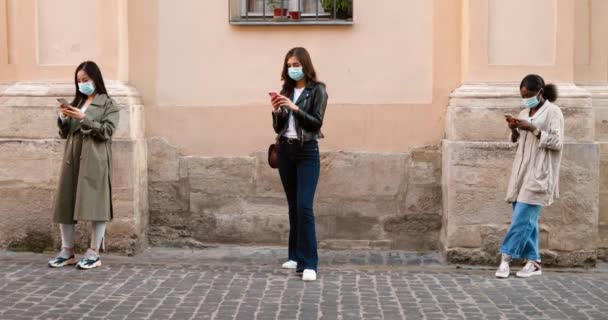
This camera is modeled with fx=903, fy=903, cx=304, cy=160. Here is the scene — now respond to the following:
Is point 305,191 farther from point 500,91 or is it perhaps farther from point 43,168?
point 43,168

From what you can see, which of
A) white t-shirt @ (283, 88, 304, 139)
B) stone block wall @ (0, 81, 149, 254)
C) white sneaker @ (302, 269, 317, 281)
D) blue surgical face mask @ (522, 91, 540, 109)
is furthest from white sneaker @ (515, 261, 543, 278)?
stone block wall @ (0, 81, 149, 254)

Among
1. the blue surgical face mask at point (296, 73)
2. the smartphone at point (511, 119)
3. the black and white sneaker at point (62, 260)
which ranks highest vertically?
the blue surgical face mask at point (296, 73)

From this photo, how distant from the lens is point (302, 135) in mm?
7102

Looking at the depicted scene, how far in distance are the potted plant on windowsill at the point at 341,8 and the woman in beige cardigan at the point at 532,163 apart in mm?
1971

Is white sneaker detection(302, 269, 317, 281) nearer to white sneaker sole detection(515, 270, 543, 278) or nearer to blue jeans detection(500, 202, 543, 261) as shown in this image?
blue jeans detection(500, 202, 543, 261)

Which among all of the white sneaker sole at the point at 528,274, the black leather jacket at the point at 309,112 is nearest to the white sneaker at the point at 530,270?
the white sneaker sole at the point at 528,274

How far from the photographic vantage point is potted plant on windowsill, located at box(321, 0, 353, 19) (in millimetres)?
8352

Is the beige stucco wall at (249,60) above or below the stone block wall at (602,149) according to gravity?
above

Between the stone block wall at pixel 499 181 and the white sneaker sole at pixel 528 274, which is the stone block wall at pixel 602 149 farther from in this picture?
the white sneaker sole at pixel 528 274

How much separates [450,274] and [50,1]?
171 inches

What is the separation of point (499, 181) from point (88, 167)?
3.48 m

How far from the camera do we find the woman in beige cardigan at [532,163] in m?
7.04

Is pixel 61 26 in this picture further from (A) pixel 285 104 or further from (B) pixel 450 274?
(B) pixel 450 274

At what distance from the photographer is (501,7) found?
791 centimetres
